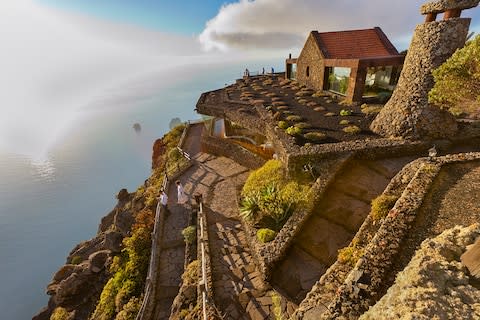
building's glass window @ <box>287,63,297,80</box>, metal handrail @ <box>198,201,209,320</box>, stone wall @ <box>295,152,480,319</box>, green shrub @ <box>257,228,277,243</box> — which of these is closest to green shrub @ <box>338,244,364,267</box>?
stone wall @ <box>295,152,480,319</box>

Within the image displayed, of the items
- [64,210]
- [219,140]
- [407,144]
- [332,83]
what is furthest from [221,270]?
[64,210]

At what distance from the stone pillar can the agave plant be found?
10006mm

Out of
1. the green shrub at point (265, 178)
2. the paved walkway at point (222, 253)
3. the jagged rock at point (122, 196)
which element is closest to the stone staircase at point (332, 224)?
the paved walkway at point (222, 253)

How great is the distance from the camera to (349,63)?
21375mm

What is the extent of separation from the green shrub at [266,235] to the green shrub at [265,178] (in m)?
2.84

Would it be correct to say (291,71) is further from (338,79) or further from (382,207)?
(382,207)

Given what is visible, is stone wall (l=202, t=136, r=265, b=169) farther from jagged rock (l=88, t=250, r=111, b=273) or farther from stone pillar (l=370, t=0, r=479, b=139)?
jagged rock (l=88, t=250, r=111, b=273)

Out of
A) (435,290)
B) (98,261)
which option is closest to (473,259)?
(435,290)

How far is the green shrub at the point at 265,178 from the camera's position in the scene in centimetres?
1394

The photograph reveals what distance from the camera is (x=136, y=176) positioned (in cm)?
16750

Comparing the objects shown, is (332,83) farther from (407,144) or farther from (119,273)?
(119,273)

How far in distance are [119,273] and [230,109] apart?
16770mm

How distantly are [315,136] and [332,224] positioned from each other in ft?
23.0

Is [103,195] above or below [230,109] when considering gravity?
below
